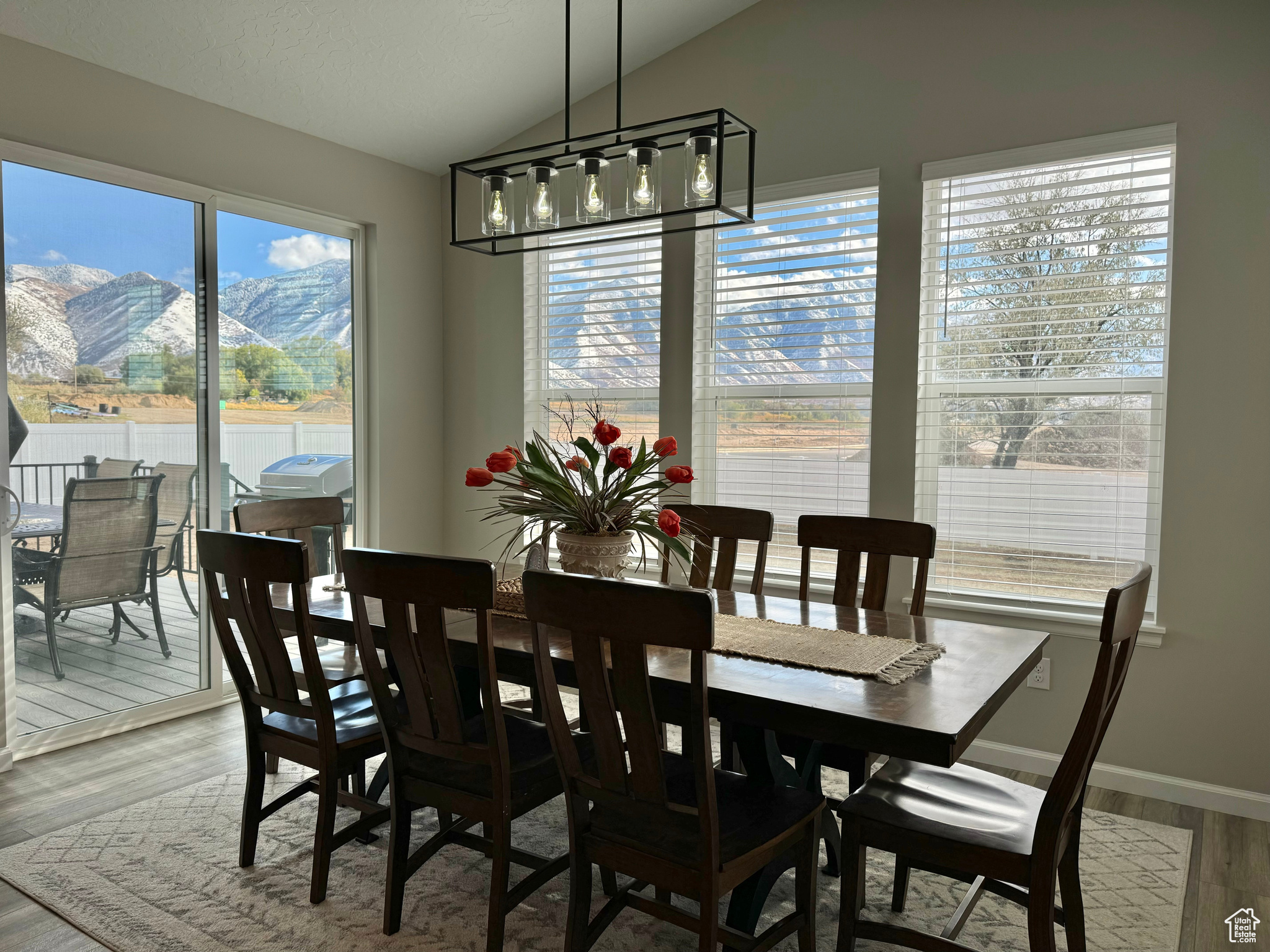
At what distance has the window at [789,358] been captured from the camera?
3.64m

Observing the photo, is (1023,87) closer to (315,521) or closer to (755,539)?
(755,539)

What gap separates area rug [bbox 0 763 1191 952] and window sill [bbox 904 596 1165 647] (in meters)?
0.64

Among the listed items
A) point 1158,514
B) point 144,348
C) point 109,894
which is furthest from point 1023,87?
point 109,894

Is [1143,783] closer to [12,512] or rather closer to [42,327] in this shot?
[12,512]

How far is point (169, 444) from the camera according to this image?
3.71 m

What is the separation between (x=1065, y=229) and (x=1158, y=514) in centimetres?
108

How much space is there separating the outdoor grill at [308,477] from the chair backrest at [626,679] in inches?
109

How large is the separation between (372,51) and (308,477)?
1.97 metres

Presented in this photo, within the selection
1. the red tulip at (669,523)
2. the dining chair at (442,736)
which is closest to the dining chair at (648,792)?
the dining chair at (442,736)

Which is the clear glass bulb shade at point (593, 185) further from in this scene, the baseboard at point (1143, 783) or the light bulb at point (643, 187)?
the baseboard at point (1143, 783)

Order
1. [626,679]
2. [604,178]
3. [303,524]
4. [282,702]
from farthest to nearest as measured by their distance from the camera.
Result: [303,524], [604,178], [282,702], [626,679]

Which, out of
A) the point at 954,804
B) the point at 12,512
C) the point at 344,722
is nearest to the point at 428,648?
the point at 344,722

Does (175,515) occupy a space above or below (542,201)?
below

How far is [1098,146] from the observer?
3.08m
